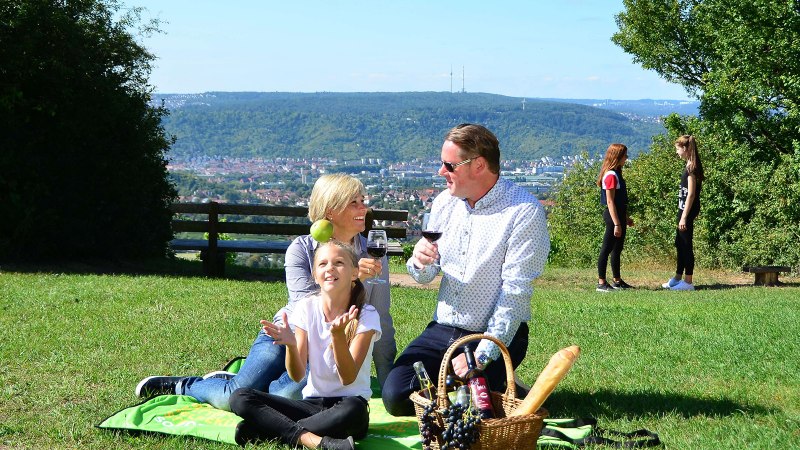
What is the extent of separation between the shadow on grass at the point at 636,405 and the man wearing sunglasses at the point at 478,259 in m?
0.80

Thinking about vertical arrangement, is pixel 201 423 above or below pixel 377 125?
below

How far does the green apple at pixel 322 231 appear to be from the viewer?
17.3 ft

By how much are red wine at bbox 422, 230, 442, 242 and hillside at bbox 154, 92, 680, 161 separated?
248ft

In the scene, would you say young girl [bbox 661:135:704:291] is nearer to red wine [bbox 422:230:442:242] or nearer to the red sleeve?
the red sleeve

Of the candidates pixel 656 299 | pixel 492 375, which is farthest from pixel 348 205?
pixel 656 299

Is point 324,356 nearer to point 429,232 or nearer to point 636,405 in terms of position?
point 429,232

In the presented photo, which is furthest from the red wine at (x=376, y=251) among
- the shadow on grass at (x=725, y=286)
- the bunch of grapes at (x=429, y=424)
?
the shadow on grass at (x=725, y=286)

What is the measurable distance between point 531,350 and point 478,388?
11.6ft

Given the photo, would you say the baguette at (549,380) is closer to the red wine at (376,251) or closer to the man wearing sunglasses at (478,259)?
the man wearing sunglasses at (478,259)

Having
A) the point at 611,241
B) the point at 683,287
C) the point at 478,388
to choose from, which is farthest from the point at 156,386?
the point at 683,287

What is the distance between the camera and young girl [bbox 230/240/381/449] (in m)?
5.16

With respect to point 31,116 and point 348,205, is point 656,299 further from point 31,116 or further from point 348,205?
point 31,116

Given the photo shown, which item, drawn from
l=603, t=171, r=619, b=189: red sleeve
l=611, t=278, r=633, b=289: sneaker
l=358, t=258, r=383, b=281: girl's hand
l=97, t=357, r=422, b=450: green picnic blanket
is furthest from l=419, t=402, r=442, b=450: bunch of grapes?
l=611, t=278, r=633, b=289: sneaker

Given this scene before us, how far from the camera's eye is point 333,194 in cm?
559
